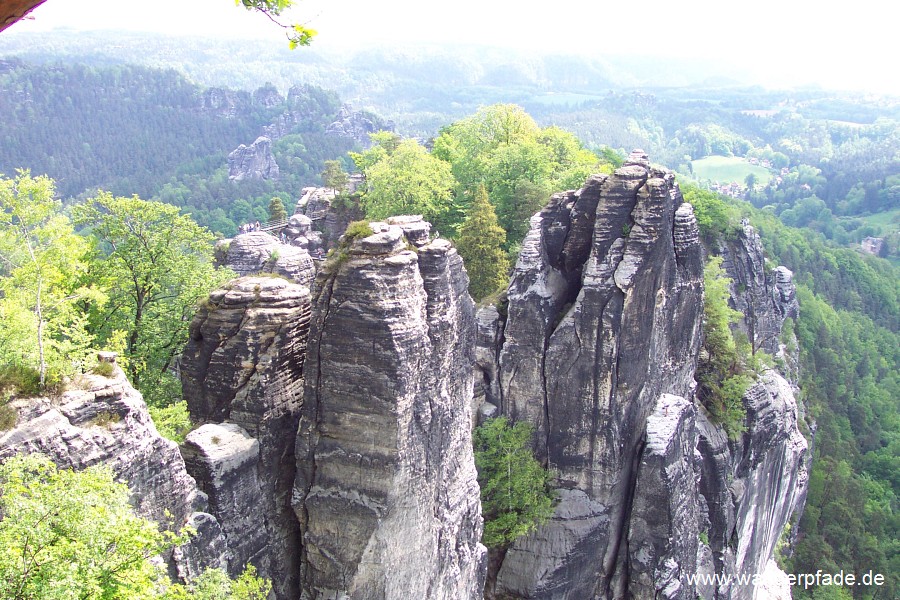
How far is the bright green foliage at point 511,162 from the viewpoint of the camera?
4425 cm

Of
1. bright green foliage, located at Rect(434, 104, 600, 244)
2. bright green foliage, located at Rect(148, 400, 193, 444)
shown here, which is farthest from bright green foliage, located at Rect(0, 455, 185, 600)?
bright green foliage, located at Rect(434, 104, 600, 244)

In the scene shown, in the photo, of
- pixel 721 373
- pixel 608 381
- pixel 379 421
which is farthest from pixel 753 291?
pixel 379 421

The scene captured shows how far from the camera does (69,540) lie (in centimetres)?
1105

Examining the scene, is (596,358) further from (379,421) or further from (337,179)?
Answer: (337,179)

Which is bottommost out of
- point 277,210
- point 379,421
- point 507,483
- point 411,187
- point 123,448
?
point 507,483

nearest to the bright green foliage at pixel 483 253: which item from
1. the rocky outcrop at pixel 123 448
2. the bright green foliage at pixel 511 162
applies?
the bright green foliage at pixel 511 162

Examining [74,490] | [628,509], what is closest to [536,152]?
[628,509]

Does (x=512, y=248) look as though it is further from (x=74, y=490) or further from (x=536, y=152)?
(x=74, y=490)

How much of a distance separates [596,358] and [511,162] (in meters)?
20.8

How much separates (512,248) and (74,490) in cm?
3135

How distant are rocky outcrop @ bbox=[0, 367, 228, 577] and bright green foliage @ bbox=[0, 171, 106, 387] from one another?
0.80 m

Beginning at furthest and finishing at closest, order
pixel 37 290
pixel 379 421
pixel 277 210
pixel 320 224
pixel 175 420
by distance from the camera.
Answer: pixel 277 210 → pixel 320 224 → pixel 175 420 → pixel 379 421 → pixel 37 290

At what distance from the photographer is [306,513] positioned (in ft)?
63.6

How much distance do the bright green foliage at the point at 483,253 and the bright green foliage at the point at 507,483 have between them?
9.79m
